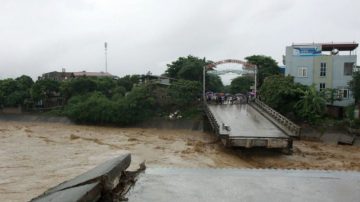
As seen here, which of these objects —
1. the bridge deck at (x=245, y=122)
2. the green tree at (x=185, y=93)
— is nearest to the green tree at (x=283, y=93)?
the bridge deck at (x=245, y=122)

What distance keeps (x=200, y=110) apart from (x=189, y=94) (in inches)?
87.4

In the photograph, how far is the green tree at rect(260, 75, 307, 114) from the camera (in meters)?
36.6

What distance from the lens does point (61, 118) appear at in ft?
154

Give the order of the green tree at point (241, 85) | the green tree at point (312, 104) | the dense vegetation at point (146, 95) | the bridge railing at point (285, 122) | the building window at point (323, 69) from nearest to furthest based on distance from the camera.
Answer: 1. the bridge railing at point (285, 122)
2. the green tree at point (312, 104)
3. the dense vegetation at point (146, 95)
4. the building window at point (323, 69)
5. the green tree at point (241, 85)

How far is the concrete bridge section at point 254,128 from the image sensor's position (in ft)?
76.0

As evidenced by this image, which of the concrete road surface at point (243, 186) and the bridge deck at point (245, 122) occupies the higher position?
the concrete road surface at point (243, 186)

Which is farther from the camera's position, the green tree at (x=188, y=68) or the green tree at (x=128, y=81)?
the green tree at (x=128, y=81)

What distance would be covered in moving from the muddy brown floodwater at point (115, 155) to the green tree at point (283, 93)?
626cm

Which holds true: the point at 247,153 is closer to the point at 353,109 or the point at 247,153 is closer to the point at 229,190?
the point at 353,109

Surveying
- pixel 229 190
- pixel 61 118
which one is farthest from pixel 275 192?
pixel 61 118

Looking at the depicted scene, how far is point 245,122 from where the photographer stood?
29312mm

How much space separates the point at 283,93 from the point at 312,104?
2777 millimetres

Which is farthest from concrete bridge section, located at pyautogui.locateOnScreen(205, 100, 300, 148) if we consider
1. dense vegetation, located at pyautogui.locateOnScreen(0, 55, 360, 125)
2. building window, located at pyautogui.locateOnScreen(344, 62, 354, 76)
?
building window, located at pyautogui.locateOnScreen(344, 62, 354, 76)

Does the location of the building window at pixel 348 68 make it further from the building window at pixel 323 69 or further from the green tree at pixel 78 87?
the green tree at pixel 78 87
